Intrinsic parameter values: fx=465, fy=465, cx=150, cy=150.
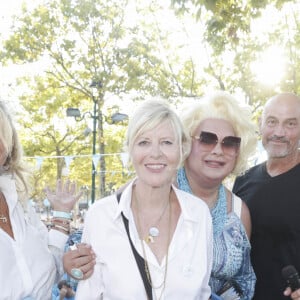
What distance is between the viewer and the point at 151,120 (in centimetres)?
253

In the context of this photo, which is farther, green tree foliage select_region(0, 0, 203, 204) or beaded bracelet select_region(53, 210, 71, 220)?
green tree foliage select_region(0, 0, 203, 204)

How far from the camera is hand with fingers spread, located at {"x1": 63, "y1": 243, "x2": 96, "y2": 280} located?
2.36 meters

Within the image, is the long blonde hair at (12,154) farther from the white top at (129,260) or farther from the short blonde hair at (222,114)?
the short blonde hair at (222,114)

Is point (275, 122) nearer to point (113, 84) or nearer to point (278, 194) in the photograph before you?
point (278, 194)

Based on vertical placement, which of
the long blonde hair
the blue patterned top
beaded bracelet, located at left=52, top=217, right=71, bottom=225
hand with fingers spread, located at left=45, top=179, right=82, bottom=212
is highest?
the long blonde hair

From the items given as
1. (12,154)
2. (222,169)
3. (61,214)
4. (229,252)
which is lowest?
(229,252)

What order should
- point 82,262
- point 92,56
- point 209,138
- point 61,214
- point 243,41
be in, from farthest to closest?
point 92,56, point 243,41, point 209,138, point 61,214, point 82,262

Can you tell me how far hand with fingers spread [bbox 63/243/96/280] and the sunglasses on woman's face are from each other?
3.67 ft

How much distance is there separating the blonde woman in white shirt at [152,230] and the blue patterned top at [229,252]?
0.36 m

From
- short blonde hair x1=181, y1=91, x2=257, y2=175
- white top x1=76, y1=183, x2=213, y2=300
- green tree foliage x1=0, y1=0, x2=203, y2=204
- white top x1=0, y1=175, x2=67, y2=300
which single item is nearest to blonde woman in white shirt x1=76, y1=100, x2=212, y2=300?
white top x1=76, y1=183, x2=213, y2=300

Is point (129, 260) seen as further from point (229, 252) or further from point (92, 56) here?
point (92, 56)

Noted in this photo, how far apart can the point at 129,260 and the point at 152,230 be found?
0.22m

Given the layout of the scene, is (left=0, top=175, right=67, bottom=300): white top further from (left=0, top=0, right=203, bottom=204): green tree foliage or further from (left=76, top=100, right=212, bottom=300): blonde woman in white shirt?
(left=0, top=0, right=203, bottom=204): green tree foliage

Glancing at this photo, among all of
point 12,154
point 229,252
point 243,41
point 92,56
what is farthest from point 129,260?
point 92,56
